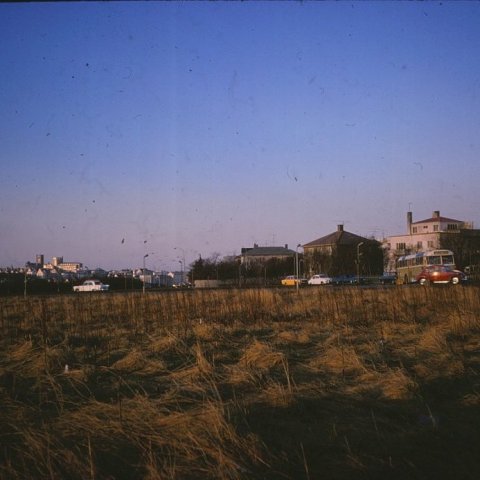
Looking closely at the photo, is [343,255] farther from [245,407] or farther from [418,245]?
[245,407]

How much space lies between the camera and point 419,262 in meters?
36.5

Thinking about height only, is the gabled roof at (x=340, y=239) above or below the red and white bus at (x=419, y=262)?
above

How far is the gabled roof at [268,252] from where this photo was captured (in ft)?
292

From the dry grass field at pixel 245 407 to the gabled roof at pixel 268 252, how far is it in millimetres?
79494

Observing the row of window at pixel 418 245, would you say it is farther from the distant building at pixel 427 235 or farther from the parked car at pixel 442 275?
the parked car at pixel 442 275

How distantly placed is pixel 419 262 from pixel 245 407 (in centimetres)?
3475

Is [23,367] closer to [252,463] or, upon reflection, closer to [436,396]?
[252,463]

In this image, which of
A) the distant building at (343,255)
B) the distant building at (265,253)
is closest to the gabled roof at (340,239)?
the distant building at (343,255)

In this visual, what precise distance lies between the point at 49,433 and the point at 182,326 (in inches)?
267

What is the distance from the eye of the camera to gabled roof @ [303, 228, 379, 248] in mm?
68375

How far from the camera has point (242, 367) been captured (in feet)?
20.6

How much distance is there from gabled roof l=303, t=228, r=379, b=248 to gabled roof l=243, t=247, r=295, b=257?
12.8 meters

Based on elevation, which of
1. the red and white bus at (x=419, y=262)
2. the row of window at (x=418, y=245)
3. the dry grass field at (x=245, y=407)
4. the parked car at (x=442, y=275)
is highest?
the row of window at (x=418, y=245)

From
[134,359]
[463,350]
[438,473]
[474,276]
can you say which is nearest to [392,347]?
[463,350]
